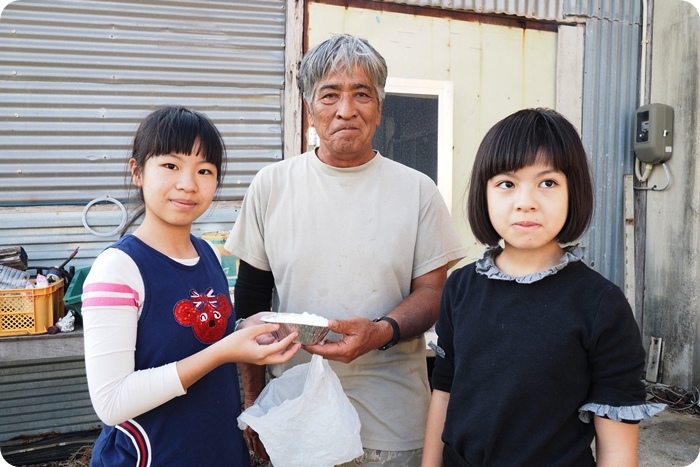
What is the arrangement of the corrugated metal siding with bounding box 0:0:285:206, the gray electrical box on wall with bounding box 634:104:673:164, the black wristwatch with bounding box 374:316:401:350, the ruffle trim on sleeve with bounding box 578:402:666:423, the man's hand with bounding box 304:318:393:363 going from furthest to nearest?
the gray electrical box on wall with bounding box 634:104:673:164
the corrugated metal siding with bounding box 0:0:285:206
the black wristwatch with bounding box 374:316:401:350
the man's hand with bounding box 304:318:393:363
the ruffle trim on sleeve with bounding box 578:402:666:423

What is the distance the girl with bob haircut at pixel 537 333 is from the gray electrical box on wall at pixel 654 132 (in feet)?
13.0

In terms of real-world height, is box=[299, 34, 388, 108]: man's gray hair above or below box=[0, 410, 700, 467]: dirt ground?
above

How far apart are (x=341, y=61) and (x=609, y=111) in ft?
13.3

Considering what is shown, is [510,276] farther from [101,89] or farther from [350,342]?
[101,89]

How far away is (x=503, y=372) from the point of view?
1.35 meters

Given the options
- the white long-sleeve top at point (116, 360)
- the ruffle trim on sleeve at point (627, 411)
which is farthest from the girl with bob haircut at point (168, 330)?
the ruffle trim on sleeve at point (627, 411)

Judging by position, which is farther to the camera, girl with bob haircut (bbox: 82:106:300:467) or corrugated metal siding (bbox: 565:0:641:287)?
corrugated metal siding (bbox: 565:0:641:287)

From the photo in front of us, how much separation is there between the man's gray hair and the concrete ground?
11.3 feet

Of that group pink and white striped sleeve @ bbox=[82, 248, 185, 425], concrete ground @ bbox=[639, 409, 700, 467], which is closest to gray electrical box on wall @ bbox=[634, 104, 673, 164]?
concrete ground @ bbox=[639, 409, 700, 467]

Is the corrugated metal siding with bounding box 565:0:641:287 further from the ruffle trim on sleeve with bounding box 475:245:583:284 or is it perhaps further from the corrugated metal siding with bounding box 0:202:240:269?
the corrugated metal siding with bounding box 0:202:240:269

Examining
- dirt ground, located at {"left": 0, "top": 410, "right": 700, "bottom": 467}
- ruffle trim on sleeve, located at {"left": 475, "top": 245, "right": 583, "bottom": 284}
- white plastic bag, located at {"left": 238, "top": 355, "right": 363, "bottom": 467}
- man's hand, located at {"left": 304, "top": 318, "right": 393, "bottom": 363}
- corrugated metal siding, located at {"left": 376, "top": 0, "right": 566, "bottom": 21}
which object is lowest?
dirt ground, located at {"left": 0, "top": 410, "right": 700, "bottom": 467}

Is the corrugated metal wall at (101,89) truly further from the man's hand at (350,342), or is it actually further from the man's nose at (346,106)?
the man's hand at (350,342)

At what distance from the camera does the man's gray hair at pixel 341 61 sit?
176cm

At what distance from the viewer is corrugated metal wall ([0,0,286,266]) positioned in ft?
12.1
